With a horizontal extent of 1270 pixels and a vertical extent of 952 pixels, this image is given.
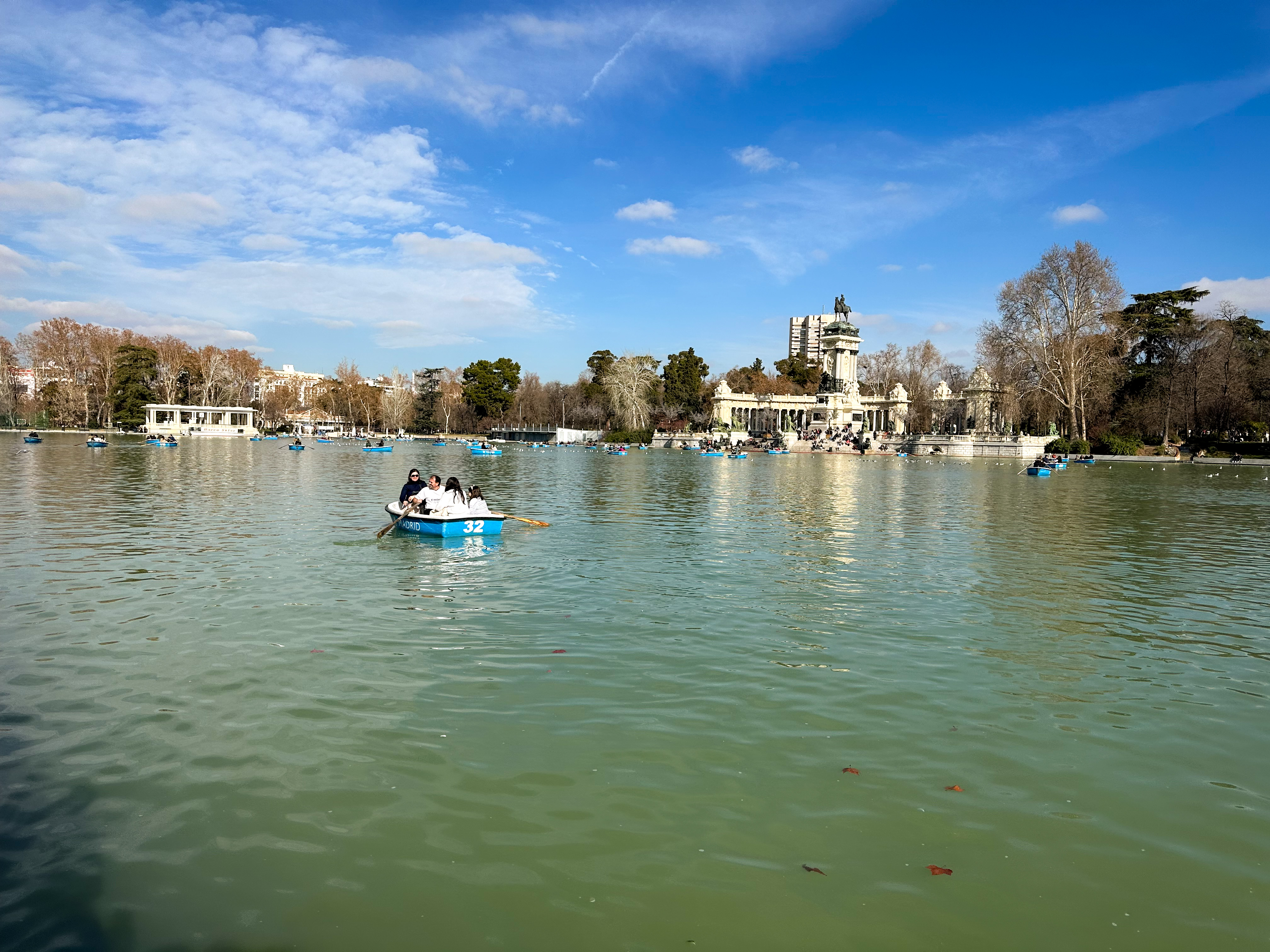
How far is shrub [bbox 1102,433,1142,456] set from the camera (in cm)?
6812

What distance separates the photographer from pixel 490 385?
13050cm

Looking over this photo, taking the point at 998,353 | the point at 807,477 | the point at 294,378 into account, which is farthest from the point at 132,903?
the point at 294,378

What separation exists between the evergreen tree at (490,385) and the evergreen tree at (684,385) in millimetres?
28488

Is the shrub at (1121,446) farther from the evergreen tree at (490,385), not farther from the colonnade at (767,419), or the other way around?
the evergreen tree at (490,385)

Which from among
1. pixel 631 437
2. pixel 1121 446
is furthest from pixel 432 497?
pixel 631 437

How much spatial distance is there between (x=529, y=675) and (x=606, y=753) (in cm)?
203

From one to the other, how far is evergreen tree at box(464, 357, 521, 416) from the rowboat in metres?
115

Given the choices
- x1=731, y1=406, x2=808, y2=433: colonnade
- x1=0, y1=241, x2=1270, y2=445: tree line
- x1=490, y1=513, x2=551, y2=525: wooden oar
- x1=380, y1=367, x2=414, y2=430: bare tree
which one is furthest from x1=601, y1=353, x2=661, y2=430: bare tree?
x1=490, y1=513, x2=551, y2=525: wooden oar

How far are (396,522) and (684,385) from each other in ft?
343

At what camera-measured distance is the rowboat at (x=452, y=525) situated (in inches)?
659

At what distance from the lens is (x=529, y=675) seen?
816 centimetres

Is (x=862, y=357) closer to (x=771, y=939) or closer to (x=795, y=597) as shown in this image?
(x=795, y=597)

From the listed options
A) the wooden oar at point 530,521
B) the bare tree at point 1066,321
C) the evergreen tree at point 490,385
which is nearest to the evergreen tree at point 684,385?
the evergreen tree at point 490,385

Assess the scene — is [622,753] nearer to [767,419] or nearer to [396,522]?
[396,522]
